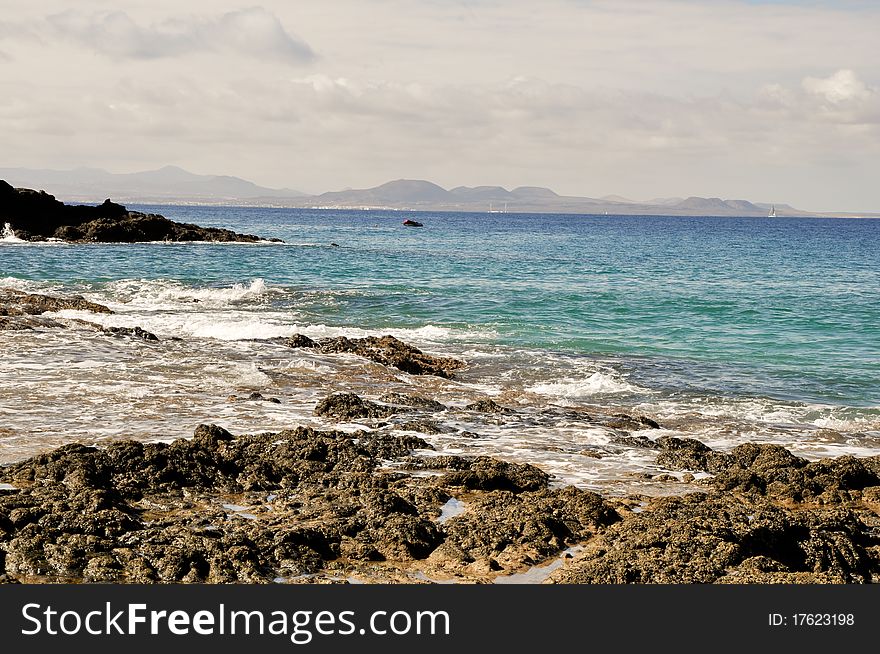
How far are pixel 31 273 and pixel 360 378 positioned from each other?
3028 centimetres

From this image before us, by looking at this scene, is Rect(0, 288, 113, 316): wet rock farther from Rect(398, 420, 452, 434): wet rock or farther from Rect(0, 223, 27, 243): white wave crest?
Rect(0, 223, 27, 243): white wave crest

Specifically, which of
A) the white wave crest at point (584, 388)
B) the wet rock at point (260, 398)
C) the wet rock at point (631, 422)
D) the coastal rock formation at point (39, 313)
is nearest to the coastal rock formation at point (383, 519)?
the wet rock at point (631, 422)

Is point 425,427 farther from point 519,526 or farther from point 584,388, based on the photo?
point 584,388

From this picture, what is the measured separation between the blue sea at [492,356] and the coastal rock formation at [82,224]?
2099 centimetres

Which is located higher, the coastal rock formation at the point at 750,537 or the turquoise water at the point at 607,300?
the turquoise water at the point at 607,300

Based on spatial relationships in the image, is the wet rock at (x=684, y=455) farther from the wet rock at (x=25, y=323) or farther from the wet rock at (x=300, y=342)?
the wet rock at (x=25, y=323)

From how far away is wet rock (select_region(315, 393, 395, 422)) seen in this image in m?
13.9

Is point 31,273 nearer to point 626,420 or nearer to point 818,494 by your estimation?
point 626,420

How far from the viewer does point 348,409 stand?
14.0m

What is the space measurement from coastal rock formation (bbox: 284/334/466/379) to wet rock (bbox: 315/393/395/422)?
470cm

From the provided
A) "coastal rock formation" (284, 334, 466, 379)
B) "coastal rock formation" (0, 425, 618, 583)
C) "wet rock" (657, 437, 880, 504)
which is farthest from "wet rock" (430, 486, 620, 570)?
"coastal rock formation" (284, 334, 466, 379)

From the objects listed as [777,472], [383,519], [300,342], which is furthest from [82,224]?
[777,472]

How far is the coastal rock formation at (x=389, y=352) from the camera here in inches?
763

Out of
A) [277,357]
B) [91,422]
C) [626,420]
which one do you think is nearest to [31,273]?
[277,357]
